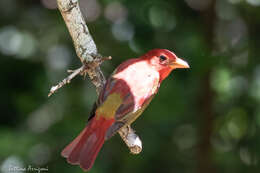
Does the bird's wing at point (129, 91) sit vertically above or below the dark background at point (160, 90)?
above

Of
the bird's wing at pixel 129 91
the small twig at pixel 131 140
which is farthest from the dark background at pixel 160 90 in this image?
the small twig at pixel 131 140

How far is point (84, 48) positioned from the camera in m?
3.69

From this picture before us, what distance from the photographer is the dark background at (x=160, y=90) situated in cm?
514

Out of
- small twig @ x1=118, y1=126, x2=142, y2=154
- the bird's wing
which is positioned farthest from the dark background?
small twig @ x1=118, y1=126, x2=142, y2=154

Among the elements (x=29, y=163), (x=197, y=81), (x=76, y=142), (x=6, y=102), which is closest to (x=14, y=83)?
(x=6, y=102)

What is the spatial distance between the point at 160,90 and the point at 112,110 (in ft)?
4.58

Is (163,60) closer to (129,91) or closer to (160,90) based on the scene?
(129,91)

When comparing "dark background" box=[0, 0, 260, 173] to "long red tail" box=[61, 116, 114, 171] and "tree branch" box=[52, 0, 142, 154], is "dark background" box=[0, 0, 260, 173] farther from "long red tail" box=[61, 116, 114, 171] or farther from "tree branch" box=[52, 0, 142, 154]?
"tree branch" box=[52, 0, 142, 154]

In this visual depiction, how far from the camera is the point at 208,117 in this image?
5.59 m

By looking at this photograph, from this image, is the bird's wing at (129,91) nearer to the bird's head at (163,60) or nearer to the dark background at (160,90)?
the bird's head at (163,60)

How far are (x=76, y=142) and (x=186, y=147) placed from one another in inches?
84.9

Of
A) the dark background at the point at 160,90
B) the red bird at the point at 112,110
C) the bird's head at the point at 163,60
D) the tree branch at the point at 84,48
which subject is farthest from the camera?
the dark background at the point at 160,90

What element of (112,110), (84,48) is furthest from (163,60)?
(84,48)

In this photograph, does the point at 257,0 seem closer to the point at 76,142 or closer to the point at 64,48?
the point at 64,48
